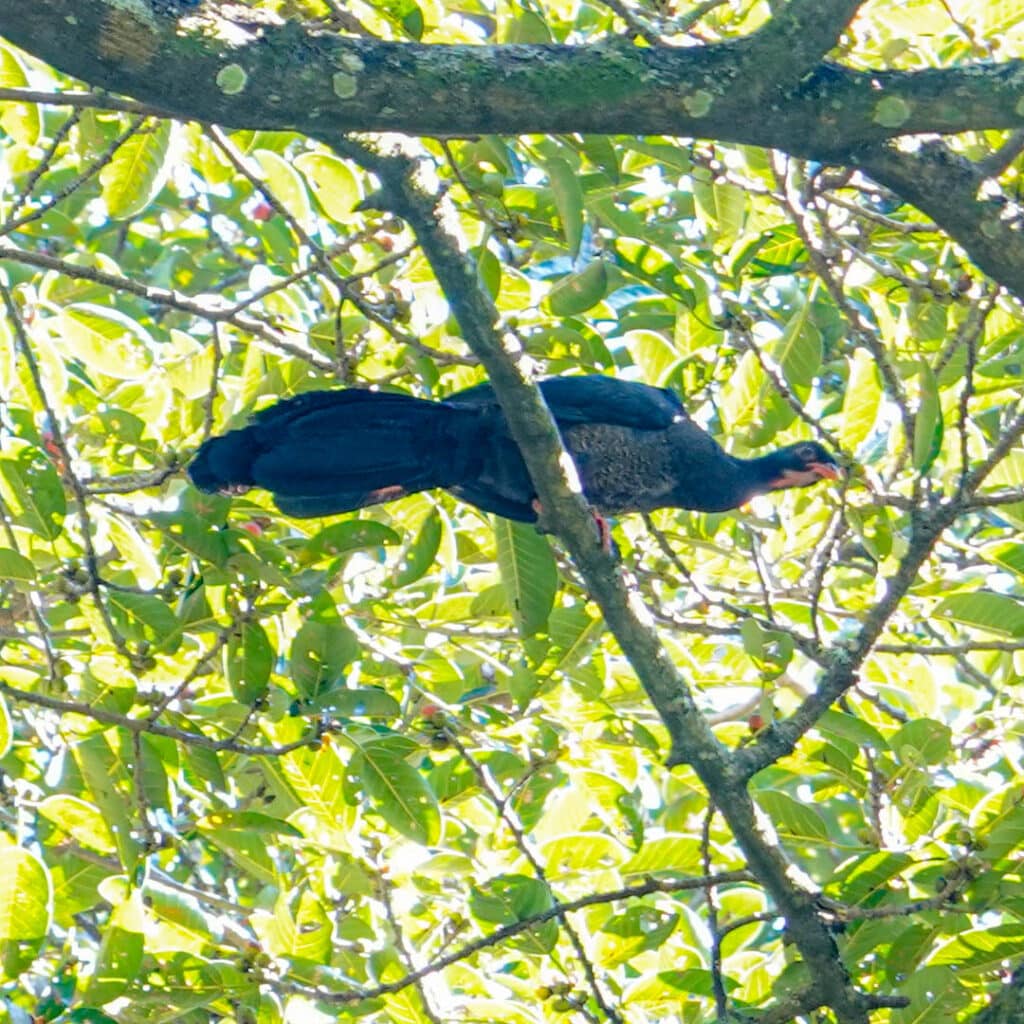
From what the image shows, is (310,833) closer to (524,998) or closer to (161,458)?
(524,998)

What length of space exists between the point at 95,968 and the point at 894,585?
1.95 metres

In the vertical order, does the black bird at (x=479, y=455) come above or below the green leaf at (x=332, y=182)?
below

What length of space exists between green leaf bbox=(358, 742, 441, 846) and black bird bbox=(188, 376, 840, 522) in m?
0.79

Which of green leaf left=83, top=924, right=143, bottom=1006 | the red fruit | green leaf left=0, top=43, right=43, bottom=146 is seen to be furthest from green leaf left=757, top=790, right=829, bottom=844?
the red fruit

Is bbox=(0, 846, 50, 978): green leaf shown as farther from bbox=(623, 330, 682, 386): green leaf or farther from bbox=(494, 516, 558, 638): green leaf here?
bbox=(623, 330, 682, 386): green leaf

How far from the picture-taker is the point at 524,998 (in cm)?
376

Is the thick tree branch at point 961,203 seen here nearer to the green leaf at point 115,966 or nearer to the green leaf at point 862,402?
the green leaf at point 862,402

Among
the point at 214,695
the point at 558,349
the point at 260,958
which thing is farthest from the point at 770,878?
the point at 214,695

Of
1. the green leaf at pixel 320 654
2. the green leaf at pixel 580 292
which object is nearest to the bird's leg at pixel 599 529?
the green leaf at pixel 580 292

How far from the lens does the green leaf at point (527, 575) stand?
12.6 feet

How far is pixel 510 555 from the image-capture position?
395 cm

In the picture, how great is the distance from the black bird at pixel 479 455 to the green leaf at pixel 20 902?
1069 mm

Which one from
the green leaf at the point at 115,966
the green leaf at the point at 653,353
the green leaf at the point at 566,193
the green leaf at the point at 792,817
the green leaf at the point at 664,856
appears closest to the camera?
the green leaf at the point at 115,966

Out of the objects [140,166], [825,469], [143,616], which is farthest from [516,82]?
[825,469]
